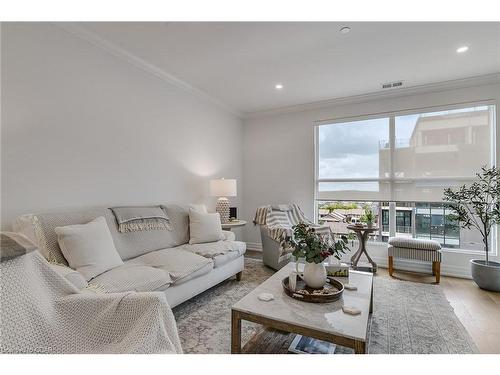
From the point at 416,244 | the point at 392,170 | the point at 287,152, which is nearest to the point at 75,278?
the point at 416,244

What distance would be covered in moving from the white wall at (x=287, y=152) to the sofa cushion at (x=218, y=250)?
1906mm

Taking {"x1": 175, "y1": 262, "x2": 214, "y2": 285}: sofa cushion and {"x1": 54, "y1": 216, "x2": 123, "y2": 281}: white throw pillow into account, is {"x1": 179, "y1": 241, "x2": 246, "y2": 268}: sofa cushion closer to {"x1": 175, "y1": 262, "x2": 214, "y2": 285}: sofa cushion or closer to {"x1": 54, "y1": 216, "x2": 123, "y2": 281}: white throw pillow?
{"x1": 175, "y1": 262, "x2": 214, "y2": 285}: sofa cushion

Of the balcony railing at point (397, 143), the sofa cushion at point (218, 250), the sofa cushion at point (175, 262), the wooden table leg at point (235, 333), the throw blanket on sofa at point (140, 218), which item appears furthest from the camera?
the balcony railing at point (397, 143)

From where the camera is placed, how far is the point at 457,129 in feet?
11.7

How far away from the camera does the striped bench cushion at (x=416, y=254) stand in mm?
3188

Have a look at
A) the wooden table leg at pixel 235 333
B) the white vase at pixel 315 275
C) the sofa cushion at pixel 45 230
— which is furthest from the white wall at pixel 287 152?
the sofa cushion at pixel 45 230

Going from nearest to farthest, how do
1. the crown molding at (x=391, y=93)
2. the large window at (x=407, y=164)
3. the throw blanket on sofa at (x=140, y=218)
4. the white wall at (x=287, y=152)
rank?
the throw blanket on sofa at (x=140, y=218) < the crown molding at (x=391, y=93) < the large window at (x=407, y=164) < the white wall at (x=287, y=152)

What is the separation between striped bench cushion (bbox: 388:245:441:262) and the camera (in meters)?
3.19

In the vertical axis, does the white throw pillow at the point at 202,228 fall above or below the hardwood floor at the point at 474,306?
above

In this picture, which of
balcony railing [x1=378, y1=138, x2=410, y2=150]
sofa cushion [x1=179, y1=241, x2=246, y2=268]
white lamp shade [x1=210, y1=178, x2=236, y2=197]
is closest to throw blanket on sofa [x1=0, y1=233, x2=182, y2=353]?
sofa cushion [x1=179, y1=241, x2=246, y2=268]

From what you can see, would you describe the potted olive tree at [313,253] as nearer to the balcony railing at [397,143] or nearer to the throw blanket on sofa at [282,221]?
the throw blanket on sofa at [282,221]

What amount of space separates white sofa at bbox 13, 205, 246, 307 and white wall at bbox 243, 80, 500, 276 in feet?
5.77

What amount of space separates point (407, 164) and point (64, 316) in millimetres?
4305
